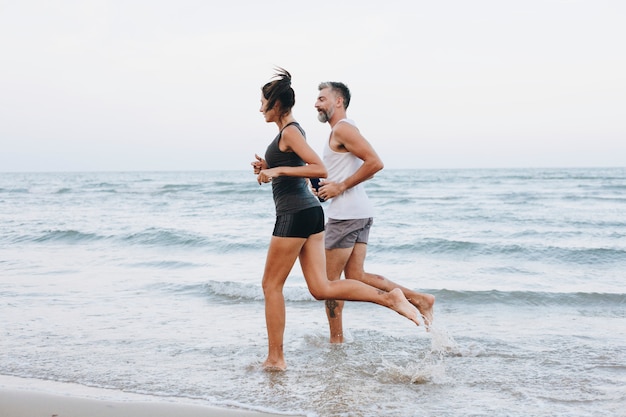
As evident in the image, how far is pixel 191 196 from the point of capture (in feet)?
104

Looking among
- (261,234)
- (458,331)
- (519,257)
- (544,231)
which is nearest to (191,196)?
(261,234)

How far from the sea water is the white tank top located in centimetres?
112

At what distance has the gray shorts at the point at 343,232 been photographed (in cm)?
509

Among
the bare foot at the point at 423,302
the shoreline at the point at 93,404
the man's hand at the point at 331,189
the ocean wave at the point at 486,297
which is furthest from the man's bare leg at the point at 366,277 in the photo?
the ocean wave at the point at 486,297

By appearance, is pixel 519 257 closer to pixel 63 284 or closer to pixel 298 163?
pixel 63 284

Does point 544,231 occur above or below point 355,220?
below

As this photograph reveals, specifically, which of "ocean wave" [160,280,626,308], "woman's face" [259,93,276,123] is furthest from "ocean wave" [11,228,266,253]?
"woman's face" [259,93,276,123]

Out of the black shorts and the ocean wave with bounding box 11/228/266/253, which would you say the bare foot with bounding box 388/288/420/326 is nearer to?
the black shorts

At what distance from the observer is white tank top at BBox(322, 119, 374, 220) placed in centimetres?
504

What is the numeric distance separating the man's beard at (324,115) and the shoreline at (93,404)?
2.27m

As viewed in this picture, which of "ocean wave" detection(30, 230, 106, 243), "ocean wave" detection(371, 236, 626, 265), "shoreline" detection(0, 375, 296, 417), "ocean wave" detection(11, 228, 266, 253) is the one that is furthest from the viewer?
"ocean wave" detection(30, 230, 106, 243)

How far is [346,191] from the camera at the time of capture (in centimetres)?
510

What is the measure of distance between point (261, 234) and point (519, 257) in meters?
6.18

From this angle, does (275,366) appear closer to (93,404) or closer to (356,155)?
(93,404)
